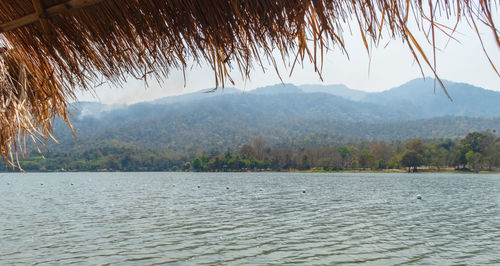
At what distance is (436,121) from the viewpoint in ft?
655

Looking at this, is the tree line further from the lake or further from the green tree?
the lake

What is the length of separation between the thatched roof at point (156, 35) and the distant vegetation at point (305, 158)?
4100 inches

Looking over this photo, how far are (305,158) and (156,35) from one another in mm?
117477

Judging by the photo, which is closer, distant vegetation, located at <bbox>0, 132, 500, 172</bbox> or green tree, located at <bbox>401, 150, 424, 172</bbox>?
distant vegetation, located at <bbox>0, 132, 500, 172</bbox>

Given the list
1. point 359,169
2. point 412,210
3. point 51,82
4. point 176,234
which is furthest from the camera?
point 359,169

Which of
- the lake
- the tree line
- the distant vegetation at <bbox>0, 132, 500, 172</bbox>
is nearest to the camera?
the lake

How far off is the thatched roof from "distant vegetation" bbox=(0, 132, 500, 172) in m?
104

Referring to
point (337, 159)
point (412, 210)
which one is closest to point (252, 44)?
point (412, 210)

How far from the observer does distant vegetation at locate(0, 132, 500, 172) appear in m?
97.2

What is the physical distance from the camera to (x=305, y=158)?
118 m

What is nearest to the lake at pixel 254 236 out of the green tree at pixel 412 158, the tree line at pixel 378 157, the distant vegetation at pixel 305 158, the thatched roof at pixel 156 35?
the thatched roof at pixel 156 35

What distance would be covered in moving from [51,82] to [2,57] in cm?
35

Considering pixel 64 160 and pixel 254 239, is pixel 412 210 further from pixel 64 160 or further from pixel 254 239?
pixel 64 160

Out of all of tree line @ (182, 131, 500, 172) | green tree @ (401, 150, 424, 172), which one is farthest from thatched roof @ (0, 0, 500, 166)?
green tree @ (401, 150, 424, 172)
